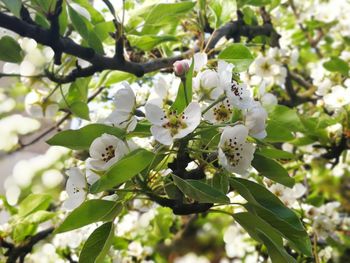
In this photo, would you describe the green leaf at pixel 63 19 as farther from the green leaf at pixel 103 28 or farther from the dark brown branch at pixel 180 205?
the dark brown branch at pixel 180 205

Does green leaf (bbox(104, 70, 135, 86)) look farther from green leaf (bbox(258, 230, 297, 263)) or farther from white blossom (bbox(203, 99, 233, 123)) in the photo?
green leaf (bbox(258, 230, 297, 263))

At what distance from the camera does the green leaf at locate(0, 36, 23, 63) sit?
103 cm

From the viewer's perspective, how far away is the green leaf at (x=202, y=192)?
69 centimetres

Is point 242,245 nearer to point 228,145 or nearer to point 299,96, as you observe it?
point 299,96

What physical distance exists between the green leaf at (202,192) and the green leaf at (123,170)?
0.17 ft

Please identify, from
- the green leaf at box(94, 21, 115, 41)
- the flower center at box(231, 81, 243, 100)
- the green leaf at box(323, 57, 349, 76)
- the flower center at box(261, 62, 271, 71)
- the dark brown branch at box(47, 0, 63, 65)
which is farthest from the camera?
the flower center at box(261, 62, 271, 71)

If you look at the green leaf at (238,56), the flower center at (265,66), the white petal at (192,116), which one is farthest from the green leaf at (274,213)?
the flower center at (265,66)

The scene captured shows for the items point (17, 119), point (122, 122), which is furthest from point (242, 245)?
point (122, 122)

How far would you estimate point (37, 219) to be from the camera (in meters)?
1.39

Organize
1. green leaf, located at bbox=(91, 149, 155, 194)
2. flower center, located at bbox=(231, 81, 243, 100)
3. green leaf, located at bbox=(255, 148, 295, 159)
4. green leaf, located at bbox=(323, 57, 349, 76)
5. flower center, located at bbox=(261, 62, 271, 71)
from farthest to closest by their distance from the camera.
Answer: flower center, located at bbox=(261, 62, 271, 71)
green leaf, located at bbox=(323, 57, 349, 76)
green leaf, located at bbox=(255, 148, 295, 159)
flower center, located at bbox=(231, 81, 243, 100)
green leaf, located at bbox=(91, 149, 155, 194)

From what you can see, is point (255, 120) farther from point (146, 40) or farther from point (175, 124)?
point (146, 40)

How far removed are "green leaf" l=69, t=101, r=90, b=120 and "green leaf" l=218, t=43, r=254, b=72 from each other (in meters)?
0.33

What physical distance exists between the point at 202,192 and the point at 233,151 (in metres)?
0.09

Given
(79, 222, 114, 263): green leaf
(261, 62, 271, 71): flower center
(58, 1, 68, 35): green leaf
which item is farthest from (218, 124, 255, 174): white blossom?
(261, 62, 271, 71): flower center
